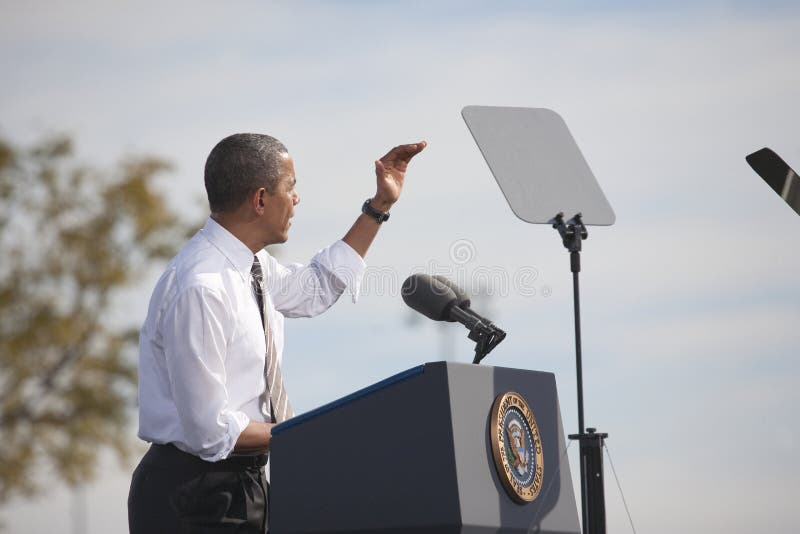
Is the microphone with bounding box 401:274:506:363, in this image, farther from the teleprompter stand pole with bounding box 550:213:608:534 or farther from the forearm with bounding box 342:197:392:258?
the forearm with bounding box 342:197:392:258

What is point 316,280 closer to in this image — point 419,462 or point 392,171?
point 392,171

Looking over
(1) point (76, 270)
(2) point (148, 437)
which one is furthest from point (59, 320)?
(2) point (148, 437)

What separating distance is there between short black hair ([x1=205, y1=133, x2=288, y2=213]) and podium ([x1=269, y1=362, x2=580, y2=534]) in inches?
36.6

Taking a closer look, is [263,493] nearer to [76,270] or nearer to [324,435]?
[324,435]

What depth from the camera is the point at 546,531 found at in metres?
2.75

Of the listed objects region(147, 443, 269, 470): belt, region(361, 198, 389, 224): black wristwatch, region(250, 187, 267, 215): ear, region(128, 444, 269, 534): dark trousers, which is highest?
region(361, 198, 389, 224): black wristwatch

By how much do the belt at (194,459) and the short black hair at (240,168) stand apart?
784mm

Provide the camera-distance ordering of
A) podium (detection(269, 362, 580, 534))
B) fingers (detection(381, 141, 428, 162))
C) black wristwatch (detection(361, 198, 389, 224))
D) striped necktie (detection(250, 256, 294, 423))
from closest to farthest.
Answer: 1. podium (detection(269, 362, 580, 534))
2. striped necktie (detection(250, 256, 294, 423))
3. fingers (detection(381, 141, 428, 162))
4. black wristwatch (detection(361, 198, 389, 224))

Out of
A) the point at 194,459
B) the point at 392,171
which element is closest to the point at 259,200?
the point at 392,171

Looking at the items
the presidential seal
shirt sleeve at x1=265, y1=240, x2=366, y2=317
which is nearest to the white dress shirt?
shirt sleeve at x1=265, y1=240, x2=366, y2=317

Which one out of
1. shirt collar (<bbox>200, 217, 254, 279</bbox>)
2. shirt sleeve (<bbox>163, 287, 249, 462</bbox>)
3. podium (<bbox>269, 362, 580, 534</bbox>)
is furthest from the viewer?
shirt collar (<bbox>200, 217, 254, 279</bbox>)

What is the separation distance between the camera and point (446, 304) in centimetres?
300

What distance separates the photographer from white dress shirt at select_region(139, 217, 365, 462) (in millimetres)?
2953

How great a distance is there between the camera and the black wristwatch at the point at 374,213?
12.5ft
